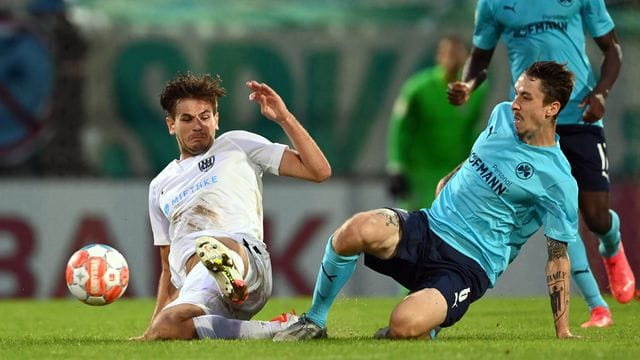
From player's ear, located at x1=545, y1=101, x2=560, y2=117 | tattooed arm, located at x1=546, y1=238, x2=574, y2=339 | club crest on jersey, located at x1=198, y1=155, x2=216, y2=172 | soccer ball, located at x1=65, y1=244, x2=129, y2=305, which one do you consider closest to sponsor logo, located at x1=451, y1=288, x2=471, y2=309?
tattooed arm, located at x1=546, y1=238, x2=574, y2=339

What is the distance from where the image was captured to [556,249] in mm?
7000

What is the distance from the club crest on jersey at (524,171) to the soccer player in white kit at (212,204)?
0.91 meters

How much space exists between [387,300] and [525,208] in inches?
180

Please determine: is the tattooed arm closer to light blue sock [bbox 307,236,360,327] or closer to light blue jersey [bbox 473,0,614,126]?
light blue sock [bbox 307,236,360,327]

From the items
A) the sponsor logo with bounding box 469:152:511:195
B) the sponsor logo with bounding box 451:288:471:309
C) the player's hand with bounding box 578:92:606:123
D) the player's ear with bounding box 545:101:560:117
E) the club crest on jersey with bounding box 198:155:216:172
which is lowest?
the sponsor logo with bounding box 451:288:471:309

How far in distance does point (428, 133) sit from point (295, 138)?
17.7ft

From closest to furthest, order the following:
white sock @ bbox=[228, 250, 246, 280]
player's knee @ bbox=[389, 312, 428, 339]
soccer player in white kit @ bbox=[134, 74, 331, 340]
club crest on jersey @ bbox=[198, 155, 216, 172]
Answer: white sock @ bbox=[228, 250, 246, 280] < player's knee @ bbox=[389, 312, 428, 339] < soccer player in white kit @ bbox=[134, 74, 331, 340] < club crest on jersey @ bbox=[198, 155, 216, 172]

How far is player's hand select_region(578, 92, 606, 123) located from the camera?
816 cm

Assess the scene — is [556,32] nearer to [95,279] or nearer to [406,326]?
[406,326]

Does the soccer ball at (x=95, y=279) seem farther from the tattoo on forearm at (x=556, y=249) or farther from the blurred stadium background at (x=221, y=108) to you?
the blurred stadium background at (x=221, y=108)

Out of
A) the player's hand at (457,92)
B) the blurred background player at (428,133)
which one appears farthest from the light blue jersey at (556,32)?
the blurred background player at (428,133)

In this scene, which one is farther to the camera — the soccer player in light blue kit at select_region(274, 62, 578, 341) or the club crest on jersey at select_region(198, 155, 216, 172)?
the club crest on jersey at select_region(198, 155, 216, 172)

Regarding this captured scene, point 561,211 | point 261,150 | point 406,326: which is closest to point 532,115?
point 561,211

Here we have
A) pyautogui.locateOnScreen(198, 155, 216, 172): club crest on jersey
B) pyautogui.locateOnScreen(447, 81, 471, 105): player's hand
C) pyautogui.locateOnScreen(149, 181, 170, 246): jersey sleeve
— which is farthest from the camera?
pyautogui.locateOnScreen(447, 81, 471, 105): player's hand
